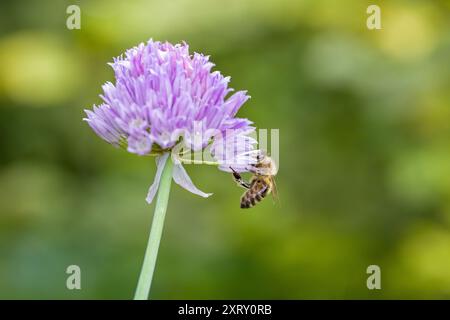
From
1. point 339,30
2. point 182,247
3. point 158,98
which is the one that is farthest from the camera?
point 182,247

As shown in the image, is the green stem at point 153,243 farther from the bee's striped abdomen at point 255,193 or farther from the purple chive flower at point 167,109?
the bee's striped abdomen at point 255,193

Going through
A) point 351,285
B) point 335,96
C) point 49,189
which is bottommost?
point 351,285

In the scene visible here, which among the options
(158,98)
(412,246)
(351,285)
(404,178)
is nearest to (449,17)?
(404,178)

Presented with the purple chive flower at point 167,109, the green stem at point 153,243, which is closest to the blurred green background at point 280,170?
the purple chive flower at point 167,109

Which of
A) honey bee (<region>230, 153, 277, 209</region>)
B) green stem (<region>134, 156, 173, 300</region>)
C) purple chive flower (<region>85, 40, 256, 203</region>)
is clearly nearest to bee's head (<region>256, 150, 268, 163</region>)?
honey bee (<region>230, 153, 277, 209</region>)

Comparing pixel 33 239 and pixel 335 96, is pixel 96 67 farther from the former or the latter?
pixel 335 96

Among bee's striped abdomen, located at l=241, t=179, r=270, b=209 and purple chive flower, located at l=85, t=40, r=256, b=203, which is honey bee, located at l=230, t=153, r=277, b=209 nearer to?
bee's striped abdomen, located at l=241, t=179, r=270, b=209
